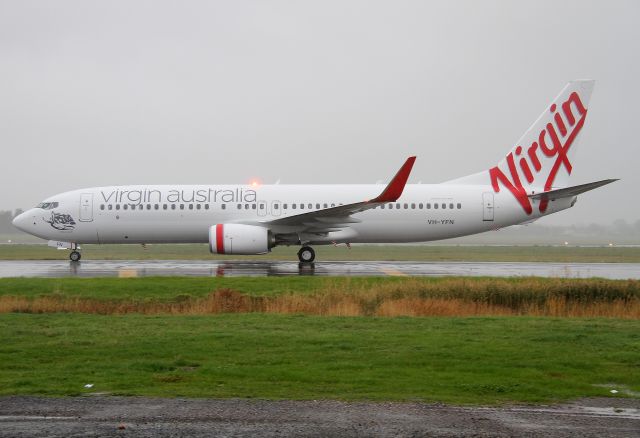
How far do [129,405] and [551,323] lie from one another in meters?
9.39

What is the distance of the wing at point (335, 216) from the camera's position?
26922mm

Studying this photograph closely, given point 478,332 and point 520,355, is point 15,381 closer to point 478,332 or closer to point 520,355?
point 520,355

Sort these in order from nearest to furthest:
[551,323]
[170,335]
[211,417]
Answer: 1. [211,417]
2. [170,335]
3. [551,323]

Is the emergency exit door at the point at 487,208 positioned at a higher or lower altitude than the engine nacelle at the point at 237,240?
higher

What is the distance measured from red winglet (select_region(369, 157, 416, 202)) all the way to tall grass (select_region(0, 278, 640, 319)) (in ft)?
24.6

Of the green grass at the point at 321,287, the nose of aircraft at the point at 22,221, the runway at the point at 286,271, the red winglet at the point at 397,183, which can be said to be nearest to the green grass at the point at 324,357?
the green grass at the point at 321,287

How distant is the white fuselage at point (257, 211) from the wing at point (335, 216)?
864 mm

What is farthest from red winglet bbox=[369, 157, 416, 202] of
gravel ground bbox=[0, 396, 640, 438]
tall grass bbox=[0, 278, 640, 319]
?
gravel ground bbox=[0, 396, 640, 438]

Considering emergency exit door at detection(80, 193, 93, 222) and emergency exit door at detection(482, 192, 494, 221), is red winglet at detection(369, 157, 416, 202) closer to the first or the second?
emergency exit door at detection(482, 192, 494, 221)

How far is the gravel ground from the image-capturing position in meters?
6.33

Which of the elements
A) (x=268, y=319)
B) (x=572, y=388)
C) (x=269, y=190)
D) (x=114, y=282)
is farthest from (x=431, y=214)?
(x=572, y=388)

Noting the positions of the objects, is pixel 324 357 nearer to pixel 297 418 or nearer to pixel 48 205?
pixel 297 418

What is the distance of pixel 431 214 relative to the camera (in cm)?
3098

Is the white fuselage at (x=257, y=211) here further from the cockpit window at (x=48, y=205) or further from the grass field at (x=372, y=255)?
the grass field at (x=372, y=255)
